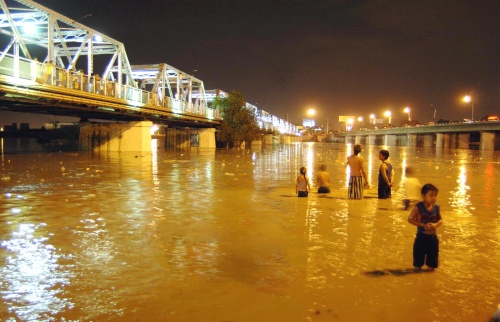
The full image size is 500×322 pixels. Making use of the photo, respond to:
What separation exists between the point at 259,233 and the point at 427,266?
11.3 ft

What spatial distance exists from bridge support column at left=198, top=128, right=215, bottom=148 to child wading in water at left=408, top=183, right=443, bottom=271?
6533 cm

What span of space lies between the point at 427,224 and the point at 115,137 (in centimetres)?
4480


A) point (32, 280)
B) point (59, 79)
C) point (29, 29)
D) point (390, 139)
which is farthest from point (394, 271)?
point (390, 139)

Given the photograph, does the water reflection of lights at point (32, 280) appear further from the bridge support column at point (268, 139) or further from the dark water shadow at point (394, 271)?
the bridge support column at point (268, 139)

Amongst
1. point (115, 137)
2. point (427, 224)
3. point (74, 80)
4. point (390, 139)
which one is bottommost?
point (427, 224)

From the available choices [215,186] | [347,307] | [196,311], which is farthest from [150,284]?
[215,186]

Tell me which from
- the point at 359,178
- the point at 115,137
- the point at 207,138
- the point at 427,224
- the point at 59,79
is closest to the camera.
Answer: the point at 427,224

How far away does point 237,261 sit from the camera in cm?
686

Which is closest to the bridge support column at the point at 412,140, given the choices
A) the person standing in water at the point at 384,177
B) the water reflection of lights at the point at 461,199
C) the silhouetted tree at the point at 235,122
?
the silhouetted tree at the point at 235,122

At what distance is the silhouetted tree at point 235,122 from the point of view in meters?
70.1

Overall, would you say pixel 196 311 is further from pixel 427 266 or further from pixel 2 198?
pixel 2 198

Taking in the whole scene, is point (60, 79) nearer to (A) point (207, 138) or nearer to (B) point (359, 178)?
(B) point (359, 178)

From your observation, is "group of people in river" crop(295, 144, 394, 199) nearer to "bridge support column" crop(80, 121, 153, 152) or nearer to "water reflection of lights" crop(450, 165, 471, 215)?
"water reflection of lights" crop(450, 165, 471, 215)

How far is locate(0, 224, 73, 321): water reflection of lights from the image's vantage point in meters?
4.96
